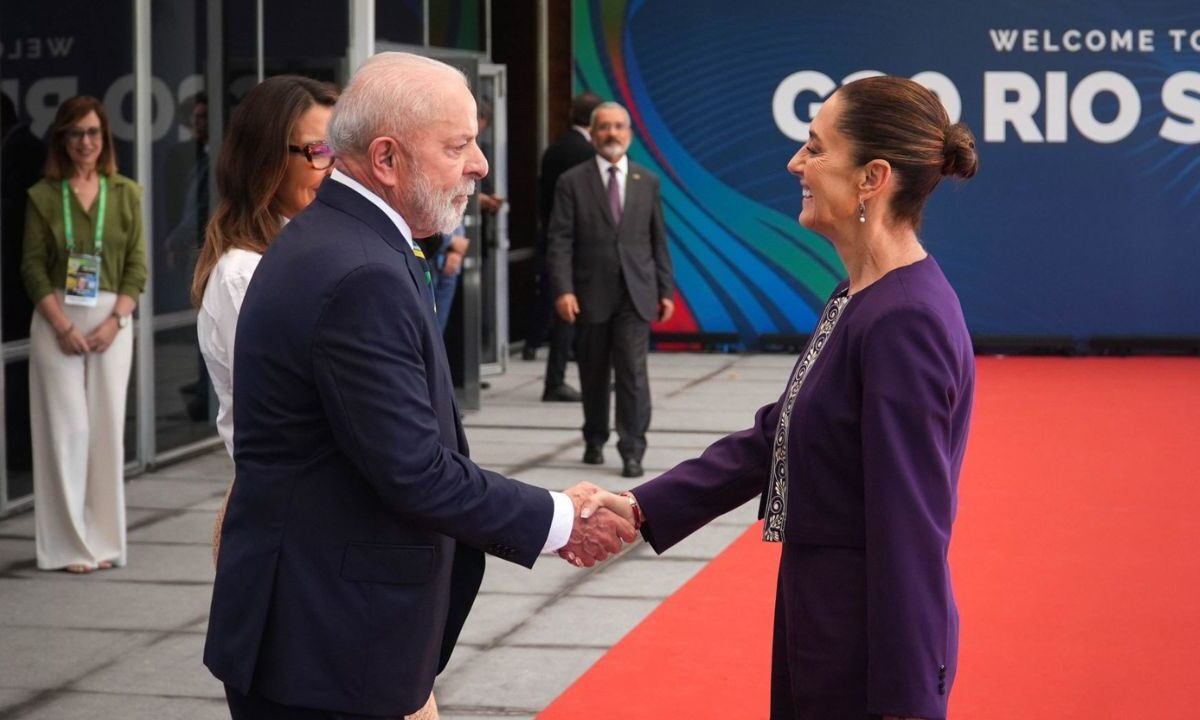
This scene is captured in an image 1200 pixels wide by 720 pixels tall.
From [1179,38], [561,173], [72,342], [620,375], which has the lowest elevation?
[620,375]

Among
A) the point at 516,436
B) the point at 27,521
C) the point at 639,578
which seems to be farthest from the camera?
the point at 516,436

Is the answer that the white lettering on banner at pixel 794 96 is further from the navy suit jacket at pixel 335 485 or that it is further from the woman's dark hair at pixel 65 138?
the navy suit jacket at pixel 335 485

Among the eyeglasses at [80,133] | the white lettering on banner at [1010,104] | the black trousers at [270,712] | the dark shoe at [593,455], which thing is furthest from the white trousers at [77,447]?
the white lettering on banner at [1010,104]

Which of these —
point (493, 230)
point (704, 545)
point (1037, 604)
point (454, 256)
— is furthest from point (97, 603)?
point (493, 230)

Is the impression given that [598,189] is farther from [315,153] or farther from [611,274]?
[315,153]

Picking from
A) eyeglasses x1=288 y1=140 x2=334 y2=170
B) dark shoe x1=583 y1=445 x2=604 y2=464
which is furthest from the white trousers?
eyeglasses x1=288 y1=140 x2=334 y2=170

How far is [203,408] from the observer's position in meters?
10.6

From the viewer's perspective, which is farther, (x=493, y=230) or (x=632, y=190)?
(x=493, y=230)

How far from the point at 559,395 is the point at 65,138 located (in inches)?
224

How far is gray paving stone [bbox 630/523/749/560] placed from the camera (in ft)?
25.2

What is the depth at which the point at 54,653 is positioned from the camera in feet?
20.1

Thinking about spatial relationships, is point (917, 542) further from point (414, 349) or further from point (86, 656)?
point (86, 656)

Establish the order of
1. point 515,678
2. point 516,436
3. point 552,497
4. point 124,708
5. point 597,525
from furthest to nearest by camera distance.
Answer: point 516,436 < point 515,678 < point 124,708 < point 597,525 < point 552,497

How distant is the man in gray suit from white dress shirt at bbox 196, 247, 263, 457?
583 cm
